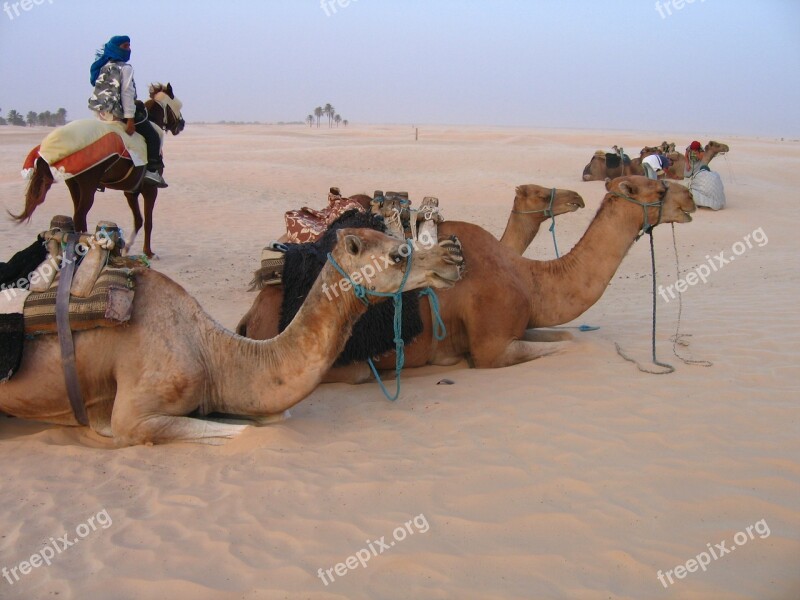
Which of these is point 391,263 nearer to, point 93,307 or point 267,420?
point 267,420

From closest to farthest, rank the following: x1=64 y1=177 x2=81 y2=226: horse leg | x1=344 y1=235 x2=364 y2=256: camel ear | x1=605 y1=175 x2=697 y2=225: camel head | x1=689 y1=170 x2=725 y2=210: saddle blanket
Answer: x1=344 y1=235 x2=364 y2=256: camel ear < x1=605 y1=175 x2=697 y2=225: camel head < x1=64 y1=177 x2=81 y2=226: horse leg < x1=689 y1=170 x2=725 y2=210: saddle blanket

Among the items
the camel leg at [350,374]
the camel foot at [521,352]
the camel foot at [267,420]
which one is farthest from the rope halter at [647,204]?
the camel foot at [267,420]

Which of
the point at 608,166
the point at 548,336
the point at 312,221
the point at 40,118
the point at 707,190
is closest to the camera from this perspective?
the point at 312,221

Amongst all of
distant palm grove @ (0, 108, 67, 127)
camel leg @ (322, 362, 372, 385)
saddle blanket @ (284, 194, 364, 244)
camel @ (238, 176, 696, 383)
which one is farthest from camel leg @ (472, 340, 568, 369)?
distant palm grove @ (0, 108, 67, 127)

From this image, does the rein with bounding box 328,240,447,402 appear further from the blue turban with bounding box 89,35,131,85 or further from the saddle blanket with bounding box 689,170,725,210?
the saddle blanket with bounding box 689,170,725,210

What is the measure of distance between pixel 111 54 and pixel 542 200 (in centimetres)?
626

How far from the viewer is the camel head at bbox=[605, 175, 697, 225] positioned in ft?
20.7

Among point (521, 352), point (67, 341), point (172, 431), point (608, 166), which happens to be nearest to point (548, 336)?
point (521, 352)

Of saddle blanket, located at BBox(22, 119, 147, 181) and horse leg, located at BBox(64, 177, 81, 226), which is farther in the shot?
horse leg, located at BBox(64, 177, 81, 226)

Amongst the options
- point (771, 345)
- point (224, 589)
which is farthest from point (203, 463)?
point (771, 345)

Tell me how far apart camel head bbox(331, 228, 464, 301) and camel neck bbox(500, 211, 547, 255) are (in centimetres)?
381

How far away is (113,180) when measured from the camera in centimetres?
1036

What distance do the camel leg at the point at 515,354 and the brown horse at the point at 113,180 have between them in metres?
3.24

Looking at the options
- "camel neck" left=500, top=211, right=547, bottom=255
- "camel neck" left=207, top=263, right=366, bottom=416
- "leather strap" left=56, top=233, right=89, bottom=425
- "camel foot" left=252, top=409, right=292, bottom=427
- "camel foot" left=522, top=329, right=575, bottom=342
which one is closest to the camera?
"camel neck" left=207, top=263, right=366, bottom=416
